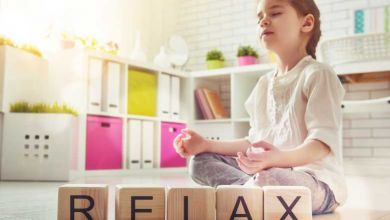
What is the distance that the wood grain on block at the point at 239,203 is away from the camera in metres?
0.81

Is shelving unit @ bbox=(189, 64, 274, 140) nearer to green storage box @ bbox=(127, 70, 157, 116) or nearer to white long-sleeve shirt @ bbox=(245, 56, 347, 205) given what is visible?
green storage box @ bbox=(127, 70, 157, 116)

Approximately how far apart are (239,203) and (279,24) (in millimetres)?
537

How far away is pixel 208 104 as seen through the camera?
11.9ft

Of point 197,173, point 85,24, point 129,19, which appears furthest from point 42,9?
point 197,173

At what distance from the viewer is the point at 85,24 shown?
3.40 meters

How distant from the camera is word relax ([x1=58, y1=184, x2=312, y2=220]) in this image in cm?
79

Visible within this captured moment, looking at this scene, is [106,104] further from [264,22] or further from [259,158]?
[259,158]

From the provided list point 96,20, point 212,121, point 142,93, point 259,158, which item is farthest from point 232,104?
point 259,158

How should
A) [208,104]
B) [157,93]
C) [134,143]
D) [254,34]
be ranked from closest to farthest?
→ 1. [134,143]
2. [157,93]
3. [208,104]
4. [254,34]

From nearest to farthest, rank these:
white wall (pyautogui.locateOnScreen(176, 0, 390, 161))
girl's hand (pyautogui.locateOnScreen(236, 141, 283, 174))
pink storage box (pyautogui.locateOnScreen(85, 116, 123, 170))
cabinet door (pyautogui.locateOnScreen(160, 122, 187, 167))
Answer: girl's hand (pyautogui.locateOnScreen(236, 141, 283, 174)) → pink storage box (pyautogui.locateOnScreen(85, 116, 123, 170)) → white wall (pyautogui.locateOnScreen(176, 0, 390, 161)) → cabinet door (pyautogui.locateOnScreen(160, 122, 187, 167))

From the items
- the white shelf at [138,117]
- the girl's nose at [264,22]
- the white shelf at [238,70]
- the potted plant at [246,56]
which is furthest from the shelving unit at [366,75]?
the girl's nose at [264,22]

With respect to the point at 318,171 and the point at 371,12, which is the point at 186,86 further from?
the point at 318,171

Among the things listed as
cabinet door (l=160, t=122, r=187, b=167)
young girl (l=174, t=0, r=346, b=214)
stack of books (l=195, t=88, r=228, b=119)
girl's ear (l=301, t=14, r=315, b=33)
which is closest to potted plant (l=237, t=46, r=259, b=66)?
stack of books (l=195, t=88, r=228, b=119)

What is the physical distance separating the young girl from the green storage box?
6.40 ft
